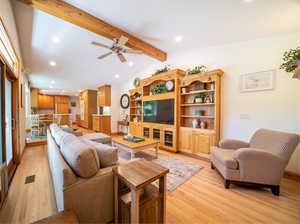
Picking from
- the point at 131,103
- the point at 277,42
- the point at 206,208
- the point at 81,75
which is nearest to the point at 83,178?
the point at 206,208

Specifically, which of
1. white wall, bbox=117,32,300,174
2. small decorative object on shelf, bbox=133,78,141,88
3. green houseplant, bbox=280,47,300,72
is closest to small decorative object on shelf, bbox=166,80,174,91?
white wall, bbox=117,32,300,174

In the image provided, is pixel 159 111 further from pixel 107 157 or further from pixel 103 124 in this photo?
pixel 103 124

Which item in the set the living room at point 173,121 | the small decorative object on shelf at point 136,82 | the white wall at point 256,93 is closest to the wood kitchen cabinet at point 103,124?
the small decorative object on shelf at point 136,82

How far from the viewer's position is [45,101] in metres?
9.55

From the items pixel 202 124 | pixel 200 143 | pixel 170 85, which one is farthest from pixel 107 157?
pixel 170 85

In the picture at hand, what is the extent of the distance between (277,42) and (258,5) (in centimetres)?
104

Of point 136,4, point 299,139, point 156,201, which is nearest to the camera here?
point 156,201

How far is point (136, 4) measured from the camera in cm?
238

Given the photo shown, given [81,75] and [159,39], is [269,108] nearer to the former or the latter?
[159,39]

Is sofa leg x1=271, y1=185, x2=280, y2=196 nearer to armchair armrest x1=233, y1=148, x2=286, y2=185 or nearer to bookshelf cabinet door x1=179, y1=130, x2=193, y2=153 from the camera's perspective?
armchair armrest x1=233, y1=148, x2=286, y2=185

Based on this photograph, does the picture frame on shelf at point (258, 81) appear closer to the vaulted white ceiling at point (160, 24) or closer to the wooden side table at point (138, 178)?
the vaulted white ceiling at point (160, 24)

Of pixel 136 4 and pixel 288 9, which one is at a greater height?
pixel 136 4

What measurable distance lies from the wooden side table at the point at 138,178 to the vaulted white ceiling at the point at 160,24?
2.74 metres

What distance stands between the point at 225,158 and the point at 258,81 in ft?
6.51
